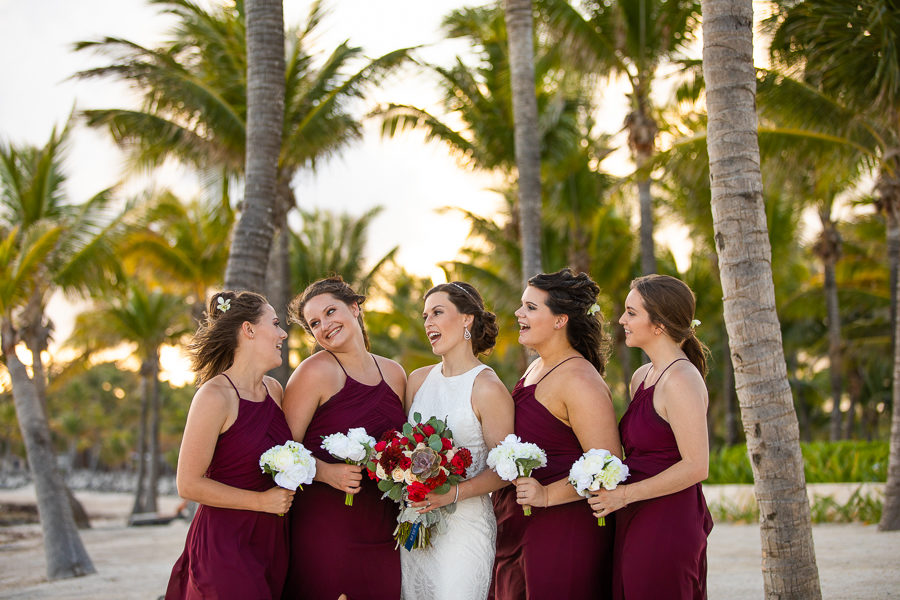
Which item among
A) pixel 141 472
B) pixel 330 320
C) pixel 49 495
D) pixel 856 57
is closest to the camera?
pixel 330 320

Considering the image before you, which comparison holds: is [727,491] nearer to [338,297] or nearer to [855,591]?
[855,591]

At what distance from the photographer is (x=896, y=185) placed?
13.0 meters

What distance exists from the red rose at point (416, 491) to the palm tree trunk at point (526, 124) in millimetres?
8692

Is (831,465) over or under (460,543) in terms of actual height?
under

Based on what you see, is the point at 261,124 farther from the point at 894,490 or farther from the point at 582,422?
the point at 894,490

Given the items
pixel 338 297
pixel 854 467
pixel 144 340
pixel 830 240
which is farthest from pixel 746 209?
pixel 144 340

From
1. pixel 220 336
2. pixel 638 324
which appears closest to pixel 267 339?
pixel 220 336

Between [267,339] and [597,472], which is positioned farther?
[267,339]

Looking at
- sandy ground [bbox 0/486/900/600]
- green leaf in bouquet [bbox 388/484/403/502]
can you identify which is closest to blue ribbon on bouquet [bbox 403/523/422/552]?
green leaf in bouquet [bbox 388/484/403/502]

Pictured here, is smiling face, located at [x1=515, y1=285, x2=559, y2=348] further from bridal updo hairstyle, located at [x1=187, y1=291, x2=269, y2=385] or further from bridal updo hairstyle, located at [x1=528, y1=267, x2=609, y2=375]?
bridal updo hairstyle, located at [x1=187, y1=291, x2=269, y2=385]

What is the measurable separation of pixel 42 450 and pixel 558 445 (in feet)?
36.8

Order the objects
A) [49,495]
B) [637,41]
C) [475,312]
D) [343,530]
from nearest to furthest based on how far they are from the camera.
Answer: [343,530] < [475,312] < [49,495] < [637,41]

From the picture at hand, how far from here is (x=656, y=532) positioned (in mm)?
4176

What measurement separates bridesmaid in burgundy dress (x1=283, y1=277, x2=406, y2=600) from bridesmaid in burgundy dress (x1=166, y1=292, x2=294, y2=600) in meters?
0.16
